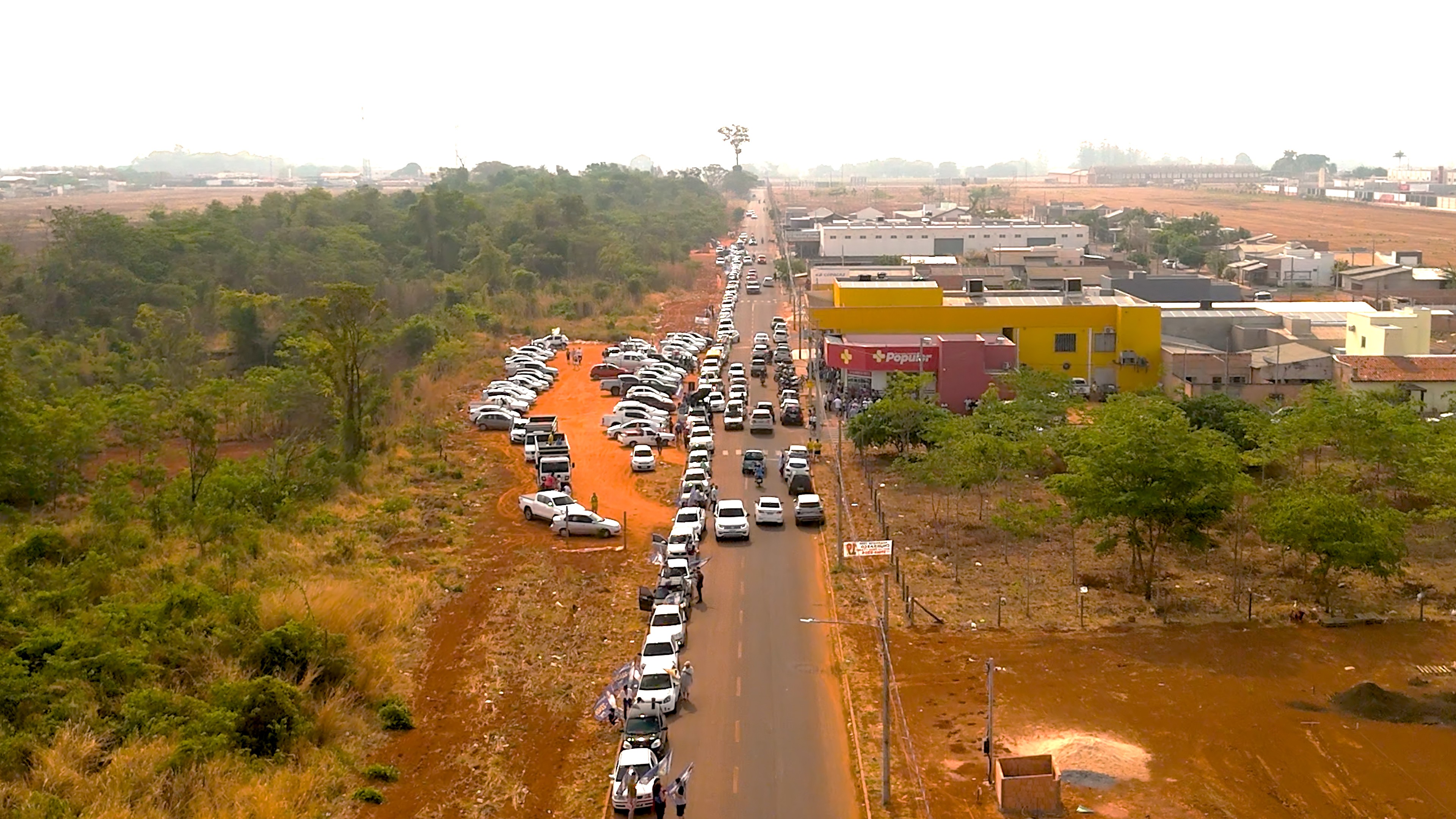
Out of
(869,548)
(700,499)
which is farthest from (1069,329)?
(869,548)

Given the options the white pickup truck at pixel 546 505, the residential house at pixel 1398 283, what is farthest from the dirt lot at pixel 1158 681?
the residential house at pixel 1398 283

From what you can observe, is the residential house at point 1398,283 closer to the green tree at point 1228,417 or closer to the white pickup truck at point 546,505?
the green tree at point 1228,417

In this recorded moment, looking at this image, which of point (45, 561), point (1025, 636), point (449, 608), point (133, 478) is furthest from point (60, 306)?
point (1025, 636)

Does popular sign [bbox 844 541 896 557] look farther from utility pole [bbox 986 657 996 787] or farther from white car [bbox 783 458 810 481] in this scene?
white car [bbox 783 458 810 481]

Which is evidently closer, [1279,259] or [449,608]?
[449,608]

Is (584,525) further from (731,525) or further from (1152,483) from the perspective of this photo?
(1152,483)

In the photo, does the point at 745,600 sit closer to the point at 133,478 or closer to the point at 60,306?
the point at 133,478
